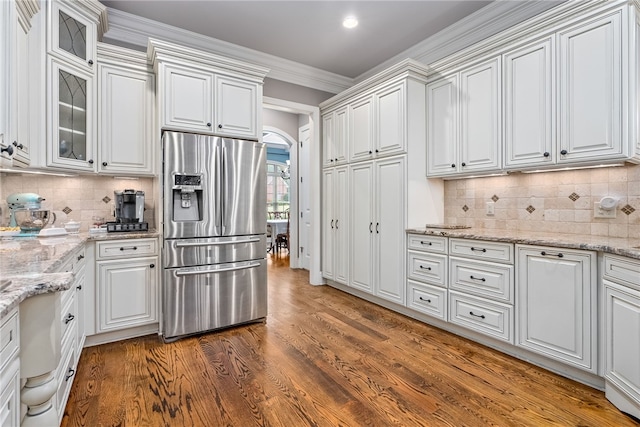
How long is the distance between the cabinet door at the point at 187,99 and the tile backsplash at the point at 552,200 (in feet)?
8.40

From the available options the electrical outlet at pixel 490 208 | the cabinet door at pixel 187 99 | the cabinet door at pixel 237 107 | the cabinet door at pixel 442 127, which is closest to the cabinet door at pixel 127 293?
the cabinet door at pixel 187 99

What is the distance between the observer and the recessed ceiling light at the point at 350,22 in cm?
319

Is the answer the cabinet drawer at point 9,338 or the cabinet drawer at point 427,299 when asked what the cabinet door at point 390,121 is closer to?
the cabinet drawer at point 427,299

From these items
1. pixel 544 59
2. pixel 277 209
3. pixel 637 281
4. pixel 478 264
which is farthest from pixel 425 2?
pixel 277 209

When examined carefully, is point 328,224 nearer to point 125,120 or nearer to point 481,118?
point 481,118

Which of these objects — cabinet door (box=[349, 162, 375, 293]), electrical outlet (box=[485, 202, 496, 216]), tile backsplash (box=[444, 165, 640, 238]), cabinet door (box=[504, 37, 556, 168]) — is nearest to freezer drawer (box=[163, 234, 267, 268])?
cabinet door (box=[349, 162, 375, 293])

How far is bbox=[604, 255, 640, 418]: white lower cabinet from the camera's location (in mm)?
1696

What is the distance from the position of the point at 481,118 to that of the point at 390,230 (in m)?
1.33

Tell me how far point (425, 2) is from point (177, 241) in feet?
9.92

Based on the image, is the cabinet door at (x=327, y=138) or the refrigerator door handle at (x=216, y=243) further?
the cabinet door at (x=327, y=138)

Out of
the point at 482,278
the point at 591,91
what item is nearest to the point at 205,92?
the point at 482,278

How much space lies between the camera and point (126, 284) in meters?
2.73

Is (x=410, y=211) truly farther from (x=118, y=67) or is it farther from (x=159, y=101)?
(x=118, y=67)

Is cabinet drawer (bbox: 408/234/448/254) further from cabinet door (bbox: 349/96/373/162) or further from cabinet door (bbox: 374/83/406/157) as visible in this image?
cabinet door (bbox: 349/96/373/162)
